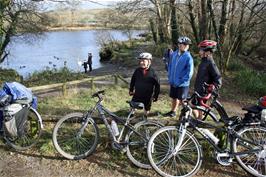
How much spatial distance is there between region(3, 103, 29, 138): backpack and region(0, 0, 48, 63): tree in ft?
58.4

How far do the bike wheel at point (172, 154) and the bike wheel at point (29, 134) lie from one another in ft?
6.34

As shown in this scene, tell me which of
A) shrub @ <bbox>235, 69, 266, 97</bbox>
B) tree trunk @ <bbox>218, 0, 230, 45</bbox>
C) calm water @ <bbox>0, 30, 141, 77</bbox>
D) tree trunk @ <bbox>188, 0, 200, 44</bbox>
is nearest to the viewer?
shrub @ <bbox>235, 69, 266, 97</bbox>

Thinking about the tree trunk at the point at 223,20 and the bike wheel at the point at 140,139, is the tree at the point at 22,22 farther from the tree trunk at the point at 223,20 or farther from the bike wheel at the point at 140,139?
the bike wheel at the point at 140,139

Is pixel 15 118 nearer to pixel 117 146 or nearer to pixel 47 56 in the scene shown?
pixel 117 146

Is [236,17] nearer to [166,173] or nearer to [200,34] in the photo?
[200,34]

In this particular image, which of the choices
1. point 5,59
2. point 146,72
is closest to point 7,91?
point 146,72

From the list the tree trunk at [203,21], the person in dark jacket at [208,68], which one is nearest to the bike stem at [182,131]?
the person in dark jacket at [208,68]

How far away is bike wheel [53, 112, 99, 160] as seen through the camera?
5102 millimetres

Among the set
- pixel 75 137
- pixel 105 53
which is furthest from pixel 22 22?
pixel 75 137

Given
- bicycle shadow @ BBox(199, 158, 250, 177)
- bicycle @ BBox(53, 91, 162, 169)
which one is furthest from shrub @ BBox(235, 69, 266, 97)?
bicycle @ BBox(53, 91, 162, 169)

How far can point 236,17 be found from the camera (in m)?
17.8

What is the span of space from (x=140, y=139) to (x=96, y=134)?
2.16 feet

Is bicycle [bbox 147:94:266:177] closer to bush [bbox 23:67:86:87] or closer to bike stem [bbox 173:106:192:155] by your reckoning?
bike stem [bbox 173:106:192:155]

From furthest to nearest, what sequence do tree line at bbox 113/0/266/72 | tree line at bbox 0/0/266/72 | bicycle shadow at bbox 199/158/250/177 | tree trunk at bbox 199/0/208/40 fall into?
tree trunk at bbox 199/0/208/40, tree line at bbox 0/0/266/72, tree line at bbox 113/0/266/72, bicycle shadow at bbox 199/158/250/177
